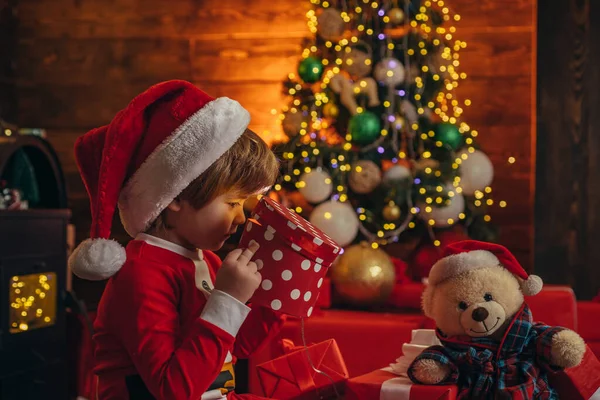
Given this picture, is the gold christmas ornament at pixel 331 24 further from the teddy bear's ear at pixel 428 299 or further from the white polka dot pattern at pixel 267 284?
the white polka dot pattern at pixel 267 284

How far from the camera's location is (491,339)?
1.80 metres

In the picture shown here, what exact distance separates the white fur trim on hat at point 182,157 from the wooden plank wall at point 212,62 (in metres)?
2.41

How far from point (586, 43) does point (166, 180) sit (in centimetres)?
283

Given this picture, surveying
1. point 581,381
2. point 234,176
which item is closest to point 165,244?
point 234,176

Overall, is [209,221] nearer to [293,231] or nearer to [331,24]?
[293,231]

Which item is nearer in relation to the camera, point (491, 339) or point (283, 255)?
point (283, 255)

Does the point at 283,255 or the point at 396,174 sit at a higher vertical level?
the point at 283,255

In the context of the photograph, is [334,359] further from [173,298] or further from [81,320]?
[81,320]

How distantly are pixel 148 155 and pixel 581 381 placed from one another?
1103mm

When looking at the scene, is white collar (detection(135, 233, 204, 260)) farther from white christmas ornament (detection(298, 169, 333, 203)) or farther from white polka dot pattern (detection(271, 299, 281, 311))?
white christmas ornament (detection(298, 169, 333, 203))

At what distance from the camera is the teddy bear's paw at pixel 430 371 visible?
176 centimetres

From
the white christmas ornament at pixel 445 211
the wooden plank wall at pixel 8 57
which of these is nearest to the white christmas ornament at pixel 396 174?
the white christmas ornament at pixel 445 211

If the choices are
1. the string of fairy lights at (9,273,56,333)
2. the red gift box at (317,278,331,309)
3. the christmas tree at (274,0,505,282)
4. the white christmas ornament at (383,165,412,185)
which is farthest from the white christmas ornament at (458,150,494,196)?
the string of fairy lights at (9,273,56,333)

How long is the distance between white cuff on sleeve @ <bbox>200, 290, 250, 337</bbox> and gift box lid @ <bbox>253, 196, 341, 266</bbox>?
14 centimetres
